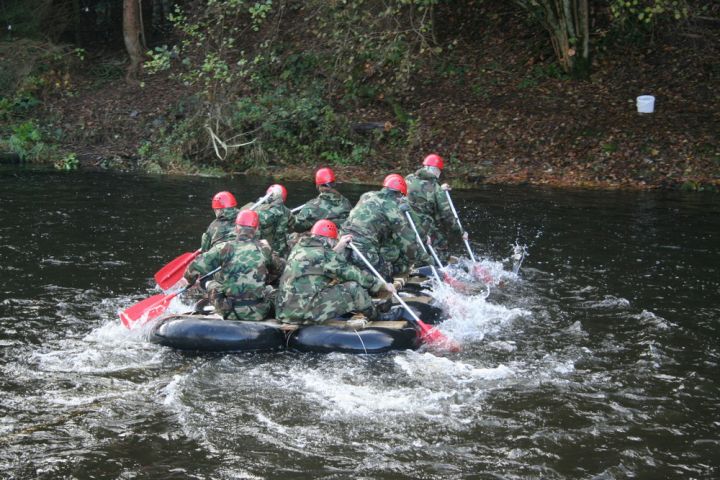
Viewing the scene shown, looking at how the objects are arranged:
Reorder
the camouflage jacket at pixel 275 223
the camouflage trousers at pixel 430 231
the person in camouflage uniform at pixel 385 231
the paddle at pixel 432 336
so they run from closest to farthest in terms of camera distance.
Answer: the paddle at pixel 432 336, the person in camouflage uniform at pixel 385 231, the camouflage jacket at pixel 275 223, the camouflage trousers at pixel 430 231

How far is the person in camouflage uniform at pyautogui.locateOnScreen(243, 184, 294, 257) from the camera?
13.0 meters

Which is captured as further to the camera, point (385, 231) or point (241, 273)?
point (385, 231)

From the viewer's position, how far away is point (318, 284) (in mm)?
10398

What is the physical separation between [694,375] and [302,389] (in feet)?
14.0

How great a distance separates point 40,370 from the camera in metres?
9.61

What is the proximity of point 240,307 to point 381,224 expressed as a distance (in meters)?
2.78

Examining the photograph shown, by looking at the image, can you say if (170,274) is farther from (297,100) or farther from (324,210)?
(297,100)

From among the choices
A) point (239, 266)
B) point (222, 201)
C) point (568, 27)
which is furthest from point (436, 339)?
point (568, 27)

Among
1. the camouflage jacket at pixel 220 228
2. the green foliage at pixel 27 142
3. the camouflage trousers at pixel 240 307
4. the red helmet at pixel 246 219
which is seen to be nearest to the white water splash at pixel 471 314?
the camouflage trousers at pixel 240 307

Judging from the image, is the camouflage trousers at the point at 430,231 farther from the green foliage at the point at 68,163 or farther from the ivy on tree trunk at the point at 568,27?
the green foliage at the point at 68,163

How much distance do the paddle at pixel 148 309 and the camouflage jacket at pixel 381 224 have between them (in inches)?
87.8

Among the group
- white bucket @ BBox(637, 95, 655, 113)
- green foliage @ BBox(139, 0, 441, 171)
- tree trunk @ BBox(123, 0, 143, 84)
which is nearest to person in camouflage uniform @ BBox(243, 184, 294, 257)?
green foliage @ BBox(139, 0, 441, 171)

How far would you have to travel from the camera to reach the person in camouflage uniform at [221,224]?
478 inches

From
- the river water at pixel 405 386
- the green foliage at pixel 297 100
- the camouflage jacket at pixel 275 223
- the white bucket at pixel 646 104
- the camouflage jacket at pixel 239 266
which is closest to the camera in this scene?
the river water at pixel 405 386
